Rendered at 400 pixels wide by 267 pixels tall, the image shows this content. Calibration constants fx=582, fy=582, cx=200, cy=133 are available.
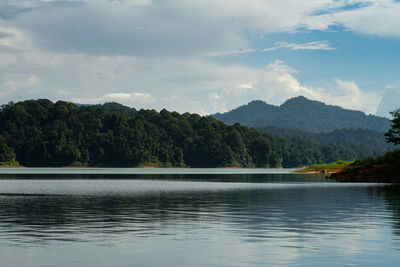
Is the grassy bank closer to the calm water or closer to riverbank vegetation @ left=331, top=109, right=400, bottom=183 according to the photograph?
riverbank vegetation @ left=331, top=109, right=400, bottom=183

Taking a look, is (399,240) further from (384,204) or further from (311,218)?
(384,204)

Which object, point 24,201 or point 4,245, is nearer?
point 4,245

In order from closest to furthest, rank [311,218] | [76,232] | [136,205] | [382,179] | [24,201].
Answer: [76,232] → [311,218] → [136,205] → [24,201] → [382,179]

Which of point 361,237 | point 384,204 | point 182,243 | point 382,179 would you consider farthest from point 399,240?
point 382,179

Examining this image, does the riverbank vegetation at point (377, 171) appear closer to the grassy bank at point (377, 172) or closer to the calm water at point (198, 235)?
the grassy bank at point (377, 172)

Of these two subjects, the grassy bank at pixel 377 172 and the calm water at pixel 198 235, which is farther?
the grassy bank at pixel 377 172

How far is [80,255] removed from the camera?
27.0 metres

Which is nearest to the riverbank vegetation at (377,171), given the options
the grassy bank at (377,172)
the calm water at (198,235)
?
the grassy bank at (377,172)

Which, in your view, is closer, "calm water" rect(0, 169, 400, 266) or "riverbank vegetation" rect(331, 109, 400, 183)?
"calm water" rect(0, 169, 400, 266)

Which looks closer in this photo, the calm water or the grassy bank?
the calm water

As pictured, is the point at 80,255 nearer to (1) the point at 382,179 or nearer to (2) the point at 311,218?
(2) the point at 311,218

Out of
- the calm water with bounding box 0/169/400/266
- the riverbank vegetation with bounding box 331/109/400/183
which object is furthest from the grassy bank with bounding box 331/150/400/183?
the calm water with bounding box 0/169/400/266

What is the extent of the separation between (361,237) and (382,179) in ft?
333

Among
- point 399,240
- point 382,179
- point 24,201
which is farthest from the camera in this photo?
point 382,179
